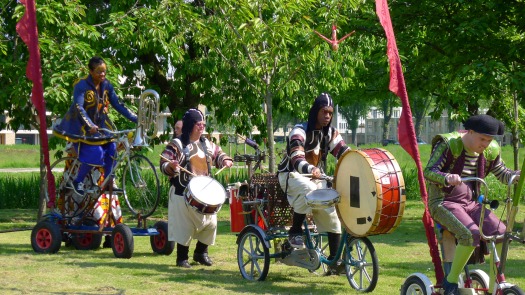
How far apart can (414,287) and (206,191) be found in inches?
141

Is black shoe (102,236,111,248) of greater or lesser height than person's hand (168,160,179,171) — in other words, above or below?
below

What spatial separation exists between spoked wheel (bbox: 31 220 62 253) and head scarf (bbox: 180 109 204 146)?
2212 mm

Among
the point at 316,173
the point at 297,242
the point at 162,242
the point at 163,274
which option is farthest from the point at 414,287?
the point at 162,242

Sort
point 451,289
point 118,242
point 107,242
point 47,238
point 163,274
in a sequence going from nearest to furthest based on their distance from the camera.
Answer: point 451,289, point 163,274, point 118,242, point 47,238, point 107,242

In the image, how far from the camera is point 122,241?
11.9 m

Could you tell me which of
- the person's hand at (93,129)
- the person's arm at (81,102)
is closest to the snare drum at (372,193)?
the person's hand at (93,129)

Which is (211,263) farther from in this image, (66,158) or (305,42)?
(305,42)

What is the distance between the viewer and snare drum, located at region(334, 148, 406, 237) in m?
8.56

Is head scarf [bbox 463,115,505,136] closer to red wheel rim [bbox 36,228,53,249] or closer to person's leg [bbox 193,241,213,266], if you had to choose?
person's leg [bbox 193,241,213,266]

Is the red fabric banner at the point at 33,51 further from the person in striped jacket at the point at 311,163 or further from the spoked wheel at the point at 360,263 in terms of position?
the spoked wheel at the point at 360,263

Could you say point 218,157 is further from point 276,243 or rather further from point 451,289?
point 451,289

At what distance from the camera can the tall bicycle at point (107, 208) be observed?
11.9 metres

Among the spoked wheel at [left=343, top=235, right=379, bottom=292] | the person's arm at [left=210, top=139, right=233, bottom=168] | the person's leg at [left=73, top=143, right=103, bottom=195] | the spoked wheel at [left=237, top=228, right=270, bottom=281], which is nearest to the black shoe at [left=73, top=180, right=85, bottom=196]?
the person's leg at [left=73, top=143, right=103, bottom=195]

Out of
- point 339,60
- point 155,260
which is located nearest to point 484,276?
point 155,260
